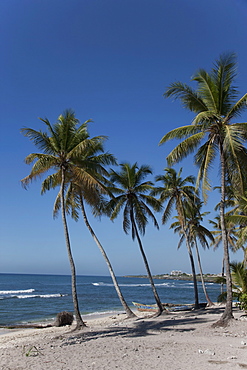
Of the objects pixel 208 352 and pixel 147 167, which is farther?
pixel 147 167

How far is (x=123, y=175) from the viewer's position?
21.6m

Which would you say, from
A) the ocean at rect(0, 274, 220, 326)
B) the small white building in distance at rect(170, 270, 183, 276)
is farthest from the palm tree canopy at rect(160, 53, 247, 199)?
the small white building in distance at rect(170, 270, 183, 276)

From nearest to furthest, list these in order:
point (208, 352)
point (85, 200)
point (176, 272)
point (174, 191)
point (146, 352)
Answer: point (208, 352) < point (146, 352) < point (85, 200) < point (174, 191) < point (176, 272)

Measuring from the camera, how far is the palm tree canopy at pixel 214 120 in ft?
43.8

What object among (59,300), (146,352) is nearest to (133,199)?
(146,352)

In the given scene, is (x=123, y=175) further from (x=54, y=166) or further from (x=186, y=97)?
(x=186, y=97)

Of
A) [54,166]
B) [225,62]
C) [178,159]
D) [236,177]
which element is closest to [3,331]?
[54,166]

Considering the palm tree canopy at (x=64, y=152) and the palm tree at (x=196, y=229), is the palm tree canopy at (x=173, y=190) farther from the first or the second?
the palm tree canopy at (x=64, y=152)

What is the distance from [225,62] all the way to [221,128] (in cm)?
277

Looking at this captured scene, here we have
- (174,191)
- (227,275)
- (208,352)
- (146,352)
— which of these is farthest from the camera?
(174,191)

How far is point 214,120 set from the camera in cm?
1362

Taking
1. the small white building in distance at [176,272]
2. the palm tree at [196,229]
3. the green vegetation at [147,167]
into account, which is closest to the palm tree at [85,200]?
the green vegetation at [147,167]

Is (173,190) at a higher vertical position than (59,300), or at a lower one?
higher

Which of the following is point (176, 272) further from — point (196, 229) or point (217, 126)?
point (217, 126)
